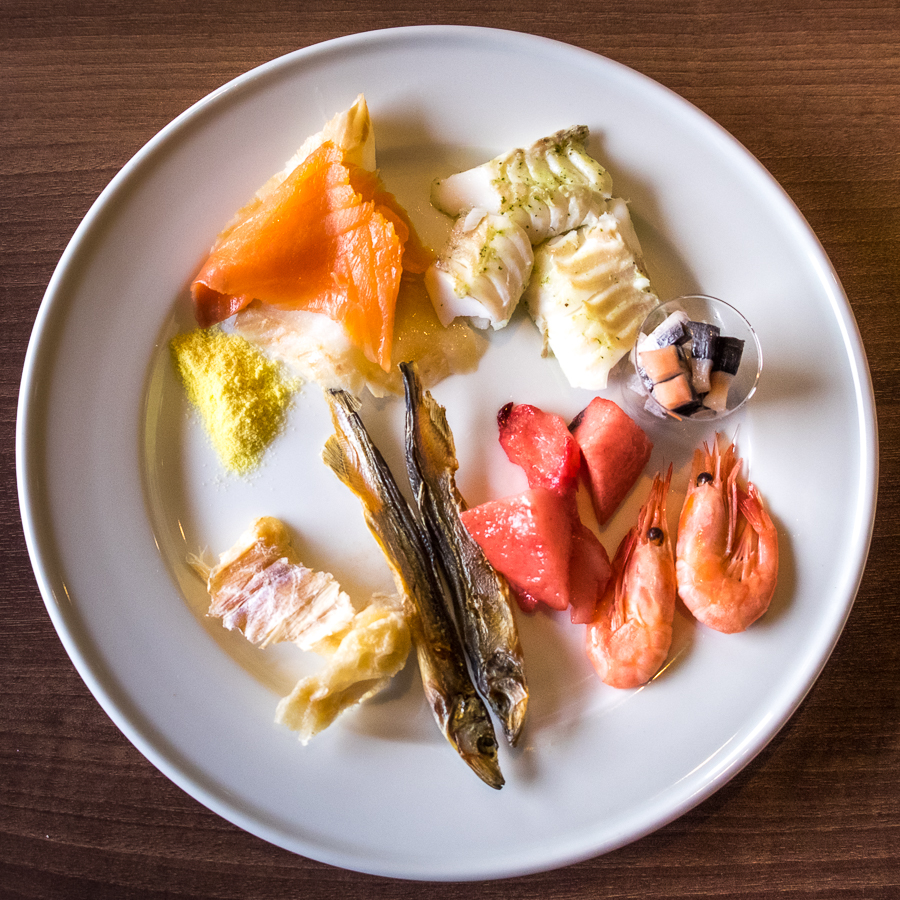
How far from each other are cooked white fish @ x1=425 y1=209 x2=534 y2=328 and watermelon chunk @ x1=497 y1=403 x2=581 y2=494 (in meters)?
0.28

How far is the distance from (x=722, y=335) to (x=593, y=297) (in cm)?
39

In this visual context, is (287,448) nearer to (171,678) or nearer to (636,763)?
(171,678)

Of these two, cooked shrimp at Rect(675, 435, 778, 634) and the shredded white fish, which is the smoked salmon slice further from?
cooked shrimp at Rect(675, 435, 778, 634)

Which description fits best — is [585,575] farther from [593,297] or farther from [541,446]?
[593,297]

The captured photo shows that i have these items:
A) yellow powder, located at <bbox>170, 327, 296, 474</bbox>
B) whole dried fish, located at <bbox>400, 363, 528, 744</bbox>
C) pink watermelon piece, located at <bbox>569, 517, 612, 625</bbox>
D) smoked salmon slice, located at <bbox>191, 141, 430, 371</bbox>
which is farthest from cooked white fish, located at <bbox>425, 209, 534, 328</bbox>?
pink watermelon piece, located at <bbox>569, 517, 612, 625</bbox>

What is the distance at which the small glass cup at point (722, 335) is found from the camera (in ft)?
5.85

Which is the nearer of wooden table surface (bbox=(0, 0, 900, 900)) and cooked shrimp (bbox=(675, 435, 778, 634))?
cooked shrimp (bbox=(675, 435, 778, 634))

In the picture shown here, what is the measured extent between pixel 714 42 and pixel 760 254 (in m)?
0.74

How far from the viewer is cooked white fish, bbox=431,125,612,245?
1.88 metres

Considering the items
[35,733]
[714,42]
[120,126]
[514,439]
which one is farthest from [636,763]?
[120,126]

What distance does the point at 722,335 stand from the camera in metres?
1.88

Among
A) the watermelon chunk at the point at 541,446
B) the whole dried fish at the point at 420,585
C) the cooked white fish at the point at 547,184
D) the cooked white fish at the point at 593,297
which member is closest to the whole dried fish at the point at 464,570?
the whole dried fish at the point at 420,585

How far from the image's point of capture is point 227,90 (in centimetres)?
188

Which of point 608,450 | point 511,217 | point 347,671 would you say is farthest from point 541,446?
point 347,671
